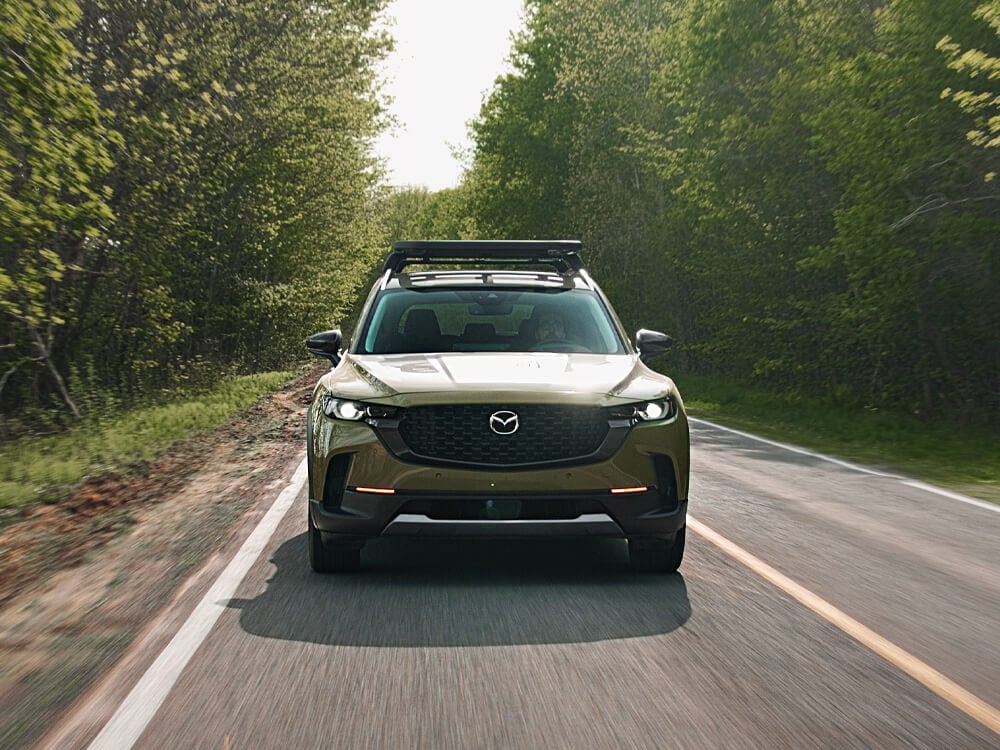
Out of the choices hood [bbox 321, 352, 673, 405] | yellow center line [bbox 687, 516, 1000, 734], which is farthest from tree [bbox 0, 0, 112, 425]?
yellow center line [bbox 687, 516, 1000, 734]

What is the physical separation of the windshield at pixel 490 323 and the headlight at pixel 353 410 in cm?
95

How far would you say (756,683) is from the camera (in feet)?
15.1

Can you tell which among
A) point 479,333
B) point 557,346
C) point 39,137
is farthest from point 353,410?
point 39,137

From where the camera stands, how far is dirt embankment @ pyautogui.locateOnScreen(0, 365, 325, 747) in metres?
4.84

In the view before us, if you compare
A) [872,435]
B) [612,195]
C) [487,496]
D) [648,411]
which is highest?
[612,195]

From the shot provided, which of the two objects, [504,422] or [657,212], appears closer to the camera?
[504,422]

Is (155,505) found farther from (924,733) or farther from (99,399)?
(99,399)

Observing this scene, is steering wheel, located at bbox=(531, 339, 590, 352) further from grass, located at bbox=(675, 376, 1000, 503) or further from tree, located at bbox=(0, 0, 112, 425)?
tree, located at bbox=(0, 0, 112, 425)

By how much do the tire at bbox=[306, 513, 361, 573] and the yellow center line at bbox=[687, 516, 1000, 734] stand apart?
2437 mm

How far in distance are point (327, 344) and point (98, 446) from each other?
7710mm

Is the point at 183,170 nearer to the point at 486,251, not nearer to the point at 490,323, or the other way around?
the point at 486,251

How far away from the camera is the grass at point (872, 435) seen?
43.0 ft

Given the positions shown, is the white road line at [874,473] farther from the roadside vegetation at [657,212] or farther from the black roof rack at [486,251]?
the black roof rack at [486,251]

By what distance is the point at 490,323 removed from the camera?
781 centimetres
